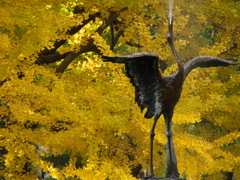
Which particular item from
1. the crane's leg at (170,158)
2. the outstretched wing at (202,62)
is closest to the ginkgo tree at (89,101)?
the outstretched wing at (202,62)

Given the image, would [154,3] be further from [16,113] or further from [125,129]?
[16,113]

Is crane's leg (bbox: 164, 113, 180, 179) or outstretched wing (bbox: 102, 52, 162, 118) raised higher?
outstretched wing (bbox: 102, 52, 162, 118)

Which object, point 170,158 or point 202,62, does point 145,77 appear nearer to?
point 202,62

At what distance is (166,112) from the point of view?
5.18 metres

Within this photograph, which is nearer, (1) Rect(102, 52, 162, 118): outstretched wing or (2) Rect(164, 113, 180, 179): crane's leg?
(1) Rect(102, 52, 162, 118): outstretched wing

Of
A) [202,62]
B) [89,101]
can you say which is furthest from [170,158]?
[89,101]

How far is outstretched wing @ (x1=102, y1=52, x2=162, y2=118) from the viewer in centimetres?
475

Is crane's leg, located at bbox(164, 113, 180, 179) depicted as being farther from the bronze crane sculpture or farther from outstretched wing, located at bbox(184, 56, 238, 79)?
outstretched wing, located at bbox(184, 56, 238, 79)

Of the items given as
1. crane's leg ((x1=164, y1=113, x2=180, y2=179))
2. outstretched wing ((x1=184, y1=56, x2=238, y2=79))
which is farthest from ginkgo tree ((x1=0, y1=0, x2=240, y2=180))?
crane's leg ((x1=164, y1=113, x2=180, y2=179))

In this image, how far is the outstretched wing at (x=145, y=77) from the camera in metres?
4.75

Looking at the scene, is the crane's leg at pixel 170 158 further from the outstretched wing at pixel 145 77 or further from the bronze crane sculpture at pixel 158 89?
the outstretched wing at pixel 145 77

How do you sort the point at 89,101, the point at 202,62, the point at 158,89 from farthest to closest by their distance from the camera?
the point at 89,101 → the point at 202,62 → the point at 158,89

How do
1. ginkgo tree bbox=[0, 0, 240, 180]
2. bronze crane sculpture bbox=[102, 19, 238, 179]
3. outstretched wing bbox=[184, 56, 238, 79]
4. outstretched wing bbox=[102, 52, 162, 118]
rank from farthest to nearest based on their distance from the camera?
ginkgo tree bbox=[0, 0, 240, 180], outstretched wing bbox=[184, 56, 238, 79], bronze crane sculpture bbox=[102, 19, 238, 179], outstretched wing bbox=[102, 52, 162, 118]

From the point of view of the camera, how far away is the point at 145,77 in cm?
509
